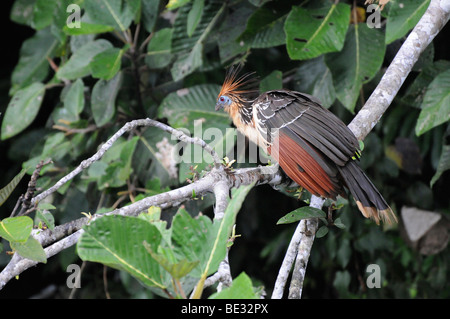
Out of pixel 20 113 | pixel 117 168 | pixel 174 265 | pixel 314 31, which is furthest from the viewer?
pixel 20 113

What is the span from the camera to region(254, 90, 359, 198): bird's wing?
7.44ft

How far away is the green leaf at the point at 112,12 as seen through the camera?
10.7ft

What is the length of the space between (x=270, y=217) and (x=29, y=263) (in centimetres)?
267

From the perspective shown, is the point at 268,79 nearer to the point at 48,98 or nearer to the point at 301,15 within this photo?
the point at 301,15

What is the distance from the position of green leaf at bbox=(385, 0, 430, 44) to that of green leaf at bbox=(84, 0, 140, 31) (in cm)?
146

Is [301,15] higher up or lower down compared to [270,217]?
higher up

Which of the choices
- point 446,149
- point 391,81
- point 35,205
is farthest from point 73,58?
point 446,149

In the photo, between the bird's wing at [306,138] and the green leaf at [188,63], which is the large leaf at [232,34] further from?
the bird's wing at [306,138]

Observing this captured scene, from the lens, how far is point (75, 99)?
133 inches

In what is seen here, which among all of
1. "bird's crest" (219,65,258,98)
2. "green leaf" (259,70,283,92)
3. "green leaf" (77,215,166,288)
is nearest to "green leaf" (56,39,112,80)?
"bird's crest" (219,65,258,98)

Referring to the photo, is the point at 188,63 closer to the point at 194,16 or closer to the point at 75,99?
the point at 194,16

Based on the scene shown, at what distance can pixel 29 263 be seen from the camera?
180 cm

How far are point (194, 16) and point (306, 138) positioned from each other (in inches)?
41.8

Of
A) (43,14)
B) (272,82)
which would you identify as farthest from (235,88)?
(43,14)
